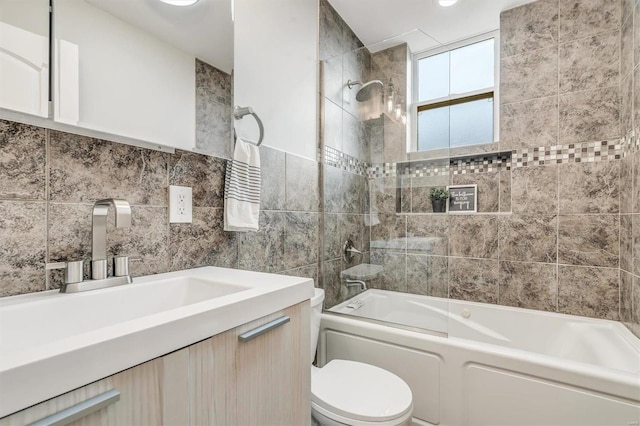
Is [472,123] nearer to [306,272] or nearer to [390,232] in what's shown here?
[390,232]

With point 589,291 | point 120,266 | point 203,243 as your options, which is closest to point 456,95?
point 589,291

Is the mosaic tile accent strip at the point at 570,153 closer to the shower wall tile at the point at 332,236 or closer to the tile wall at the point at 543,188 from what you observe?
the tile wall at the point at 543,188

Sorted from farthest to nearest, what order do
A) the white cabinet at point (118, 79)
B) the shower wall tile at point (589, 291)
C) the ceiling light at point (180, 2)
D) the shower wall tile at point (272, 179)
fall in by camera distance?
the shower wall tile at point (589, 291) < the shower wall tile at point (272, 179) < the ceiling light at point (180, 2) < the white cabinet at point (118, 79)

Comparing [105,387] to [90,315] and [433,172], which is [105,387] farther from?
[433,172]

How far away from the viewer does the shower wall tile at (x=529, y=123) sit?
7.02ft

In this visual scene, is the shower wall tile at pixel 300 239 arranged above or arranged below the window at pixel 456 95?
below

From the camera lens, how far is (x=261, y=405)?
2.45 feet

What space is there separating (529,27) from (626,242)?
161 centimetres

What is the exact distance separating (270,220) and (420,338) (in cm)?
99

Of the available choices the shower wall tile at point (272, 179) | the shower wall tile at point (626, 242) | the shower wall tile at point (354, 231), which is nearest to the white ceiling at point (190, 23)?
the shower wall tile at point (272, 179)

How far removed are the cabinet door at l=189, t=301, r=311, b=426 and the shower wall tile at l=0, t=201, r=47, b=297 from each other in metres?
0.55

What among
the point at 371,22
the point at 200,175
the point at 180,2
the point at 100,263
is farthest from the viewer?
the point at 371,22

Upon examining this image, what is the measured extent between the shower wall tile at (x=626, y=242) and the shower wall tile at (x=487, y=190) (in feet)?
2.28

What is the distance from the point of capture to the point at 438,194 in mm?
2236
